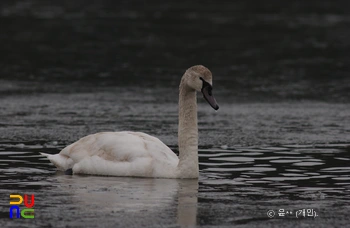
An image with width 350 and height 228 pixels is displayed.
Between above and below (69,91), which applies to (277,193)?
below

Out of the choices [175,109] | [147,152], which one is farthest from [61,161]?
[175,109]

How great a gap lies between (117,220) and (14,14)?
2813 cm

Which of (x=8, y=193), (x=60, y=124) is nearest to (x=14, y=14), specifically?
(x=60, y=124)

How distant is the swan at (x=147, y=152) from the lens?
11.9 metres

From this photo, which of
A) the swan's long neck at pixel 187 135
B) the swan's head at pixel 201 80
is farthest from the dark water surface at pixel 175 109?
the swan's head at pixel 201 80

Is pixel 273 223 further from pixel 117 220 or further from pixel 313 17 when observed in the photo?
pixel 313 17

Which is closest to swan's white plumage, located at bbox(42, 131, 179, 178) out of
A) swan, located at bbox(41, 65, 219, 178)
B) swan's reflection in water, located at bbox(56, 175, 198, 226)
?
swan, located at bbox(41, 65, 219, 178)

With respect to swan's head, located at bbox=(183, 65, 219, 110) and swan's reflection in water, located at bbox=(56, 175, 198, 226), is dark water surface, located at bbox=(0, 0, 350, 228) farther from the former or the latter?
swan's head, located at bbox=(183, 65, 219, 110)

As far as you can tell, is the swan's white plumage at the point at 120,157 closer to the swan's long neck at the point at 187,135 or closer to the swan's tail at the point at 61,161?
the swan's tail at the point at 61,161

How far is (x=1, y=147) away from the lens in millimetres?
13805

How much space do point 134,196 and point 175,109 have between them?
7145 mm

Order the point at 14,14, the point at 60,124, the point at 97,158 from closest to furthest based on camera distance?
the point at 97,158, the point at 60,124, the point at 14,14

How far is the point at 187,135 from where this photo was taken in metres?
12.1

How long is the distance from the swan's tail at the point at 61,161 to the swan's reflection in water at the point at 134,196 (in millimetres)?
314
